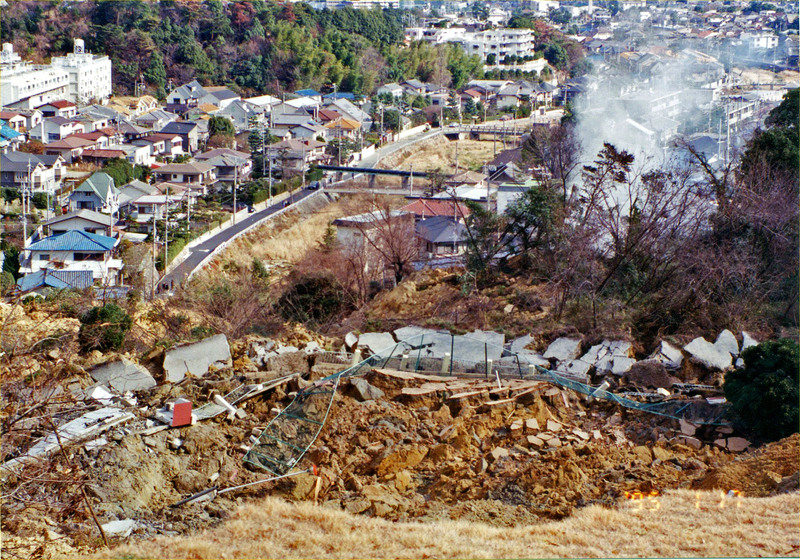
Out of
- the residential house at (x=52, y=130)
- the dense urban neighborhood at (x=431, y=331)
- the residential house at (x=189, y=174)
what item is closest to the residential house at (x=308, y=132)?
the dense urban neighborhood at (x=431, y=331)

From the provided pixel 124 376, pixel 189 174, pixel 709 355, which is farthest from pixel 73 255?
pixel 709 355

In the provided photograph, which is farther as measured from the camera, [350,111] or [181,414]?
[350,111]

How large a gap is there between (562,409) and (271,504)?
1.82m

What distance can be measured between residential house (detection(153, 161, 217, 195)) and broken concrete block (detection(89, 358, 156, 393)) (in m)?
13.4

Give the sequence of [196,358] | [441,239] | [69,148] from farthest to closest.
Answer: [69,148]
[441,239]
[196,358]

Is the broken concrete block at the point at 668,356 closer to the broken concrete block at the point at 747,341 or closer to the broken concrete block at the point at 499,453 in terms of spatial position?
the broken concrete block at the point at 747,341

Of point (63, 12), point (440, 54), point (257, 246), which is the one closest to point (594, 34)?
point (440, 54)

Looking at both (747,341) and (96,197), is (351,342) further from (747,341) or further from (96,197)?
(96,197)

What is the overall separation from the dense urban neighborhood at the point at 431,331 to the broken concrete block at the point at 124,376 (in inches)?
0.9

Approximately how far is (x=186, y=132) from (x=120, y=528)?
19673 mm

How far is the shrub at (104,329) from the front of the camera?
684 cm

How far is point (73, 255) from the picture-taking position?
1328 centimetres

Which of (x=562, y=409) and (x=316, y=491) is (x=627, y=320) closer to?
(x=562, y=409)

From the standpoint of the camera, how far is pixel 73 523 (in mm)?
3979
